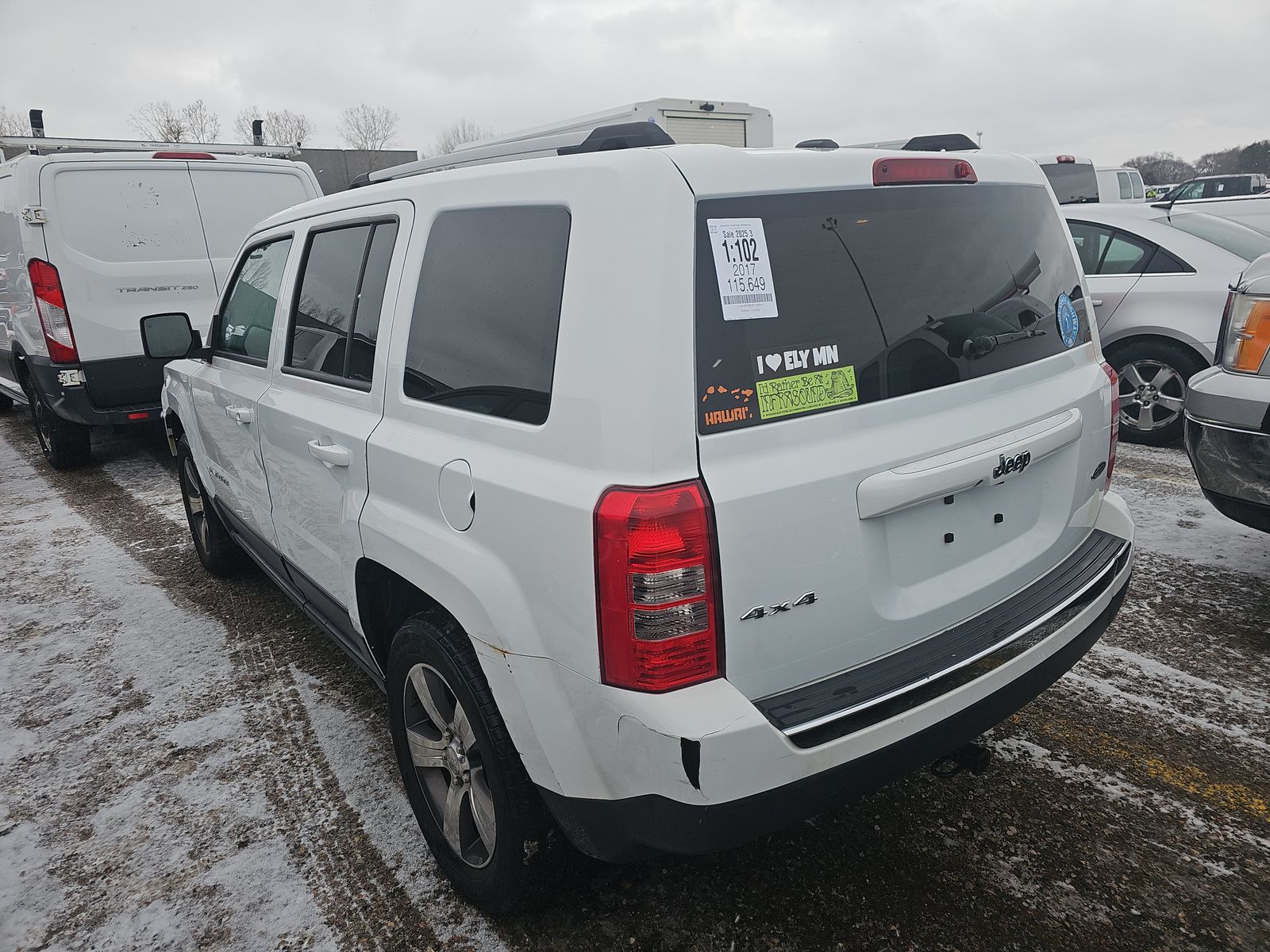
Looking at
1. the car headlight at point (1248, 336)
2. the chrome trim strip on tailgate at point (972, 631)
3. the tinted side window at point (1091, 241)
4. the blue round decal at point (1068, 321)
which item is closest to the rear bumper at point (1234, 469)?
the car headlight at point (1248, 336)

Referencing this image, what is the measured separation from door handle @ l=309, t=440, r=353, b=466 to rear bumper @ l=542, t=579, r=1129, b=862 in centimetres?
115

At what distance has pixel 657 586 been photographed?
5.45ft

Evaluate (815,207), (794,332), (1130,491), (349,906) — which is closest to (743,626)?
(794,332)

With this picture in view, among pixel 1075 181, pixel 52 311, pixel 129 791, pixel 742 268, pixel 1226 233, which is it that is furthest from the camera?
pixel 1075 181

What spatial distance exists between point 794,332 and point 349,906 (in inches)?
76.6

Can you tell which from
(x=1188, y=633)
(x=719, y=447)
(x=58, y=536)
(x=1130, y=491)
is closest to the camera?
(x=719, y=447)

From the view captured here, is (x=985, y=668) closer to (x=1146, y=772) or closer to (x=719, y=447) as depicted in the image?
(x=719, y=447)

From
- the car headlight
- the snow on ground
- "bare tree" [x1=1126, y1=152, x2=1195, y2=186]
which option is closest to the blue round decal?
the car headlight

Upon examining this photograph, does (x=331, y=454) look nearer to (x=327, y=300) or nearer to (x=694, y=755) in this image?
(x=327, y=300)

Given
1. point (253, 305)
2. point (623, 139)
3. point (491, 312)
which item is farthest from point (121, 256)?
point (623, 139)

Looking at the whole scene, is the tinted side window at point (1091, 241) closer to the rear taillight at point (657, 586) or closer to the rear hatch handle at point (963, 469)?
the rear hatch handle at point (963, 469)

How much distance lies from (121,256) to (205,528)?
10.5 ft

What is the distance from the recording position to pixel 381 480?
2.33 meters

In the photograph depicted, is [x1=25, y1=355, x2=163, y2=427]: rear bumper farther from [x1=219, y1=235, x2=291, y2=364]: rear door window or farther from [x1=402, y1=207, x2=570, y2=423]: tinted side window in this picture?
[x1=402, y1=207, x2=570, y2=423]: tinted side window
